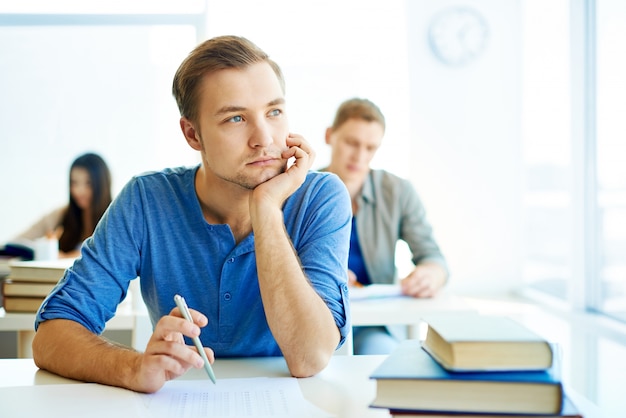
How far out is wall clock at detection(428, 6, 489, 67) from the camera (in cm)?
522

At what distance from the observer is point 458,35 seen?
207 inches

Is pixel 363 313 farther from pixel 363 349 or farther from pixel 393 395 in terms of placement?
pixel 393 395

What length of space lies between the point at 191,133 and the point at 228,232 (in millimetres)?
293

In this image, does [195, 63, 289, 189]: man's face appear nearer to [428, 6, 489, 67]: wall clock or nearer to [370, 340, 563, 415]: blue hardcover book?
[370, 340, 563, 415]: blue hardcover book

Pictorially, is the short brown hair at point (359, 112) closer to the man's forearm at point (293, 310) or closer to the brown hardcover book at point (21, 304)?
the brown hardcover book at point (21, 304)

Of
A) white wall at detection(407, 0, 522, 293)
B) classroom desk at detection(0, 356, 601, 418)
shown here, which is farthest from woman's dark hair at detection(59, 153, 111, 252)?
classroom desk at detection(0, 356, 601, 418)

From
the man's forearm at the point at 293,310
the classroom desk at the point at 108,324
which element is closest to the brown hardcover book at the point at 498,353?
the man's forearm at the point at 293,310

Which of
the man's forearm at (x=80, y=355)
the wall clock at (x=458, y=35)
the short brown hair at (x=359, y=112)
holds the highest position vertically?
the wall clock at (x=458, y=35)

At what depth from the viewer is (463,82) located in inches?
209

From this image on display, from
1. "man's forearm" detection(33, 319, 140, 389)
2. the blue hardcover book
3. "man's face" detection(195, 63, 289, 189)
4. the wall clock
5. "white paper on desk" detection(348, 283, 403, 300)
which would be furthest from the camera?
the wall clock

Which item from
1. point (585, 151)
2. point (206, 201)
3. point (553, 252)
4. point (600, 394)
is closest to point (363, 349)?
point (206, 201)

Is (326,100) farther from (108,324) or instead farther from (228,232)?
(228,232)

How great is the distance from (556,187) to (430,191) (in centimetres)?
93

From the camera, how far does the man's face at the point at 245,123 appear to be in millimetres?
1473
